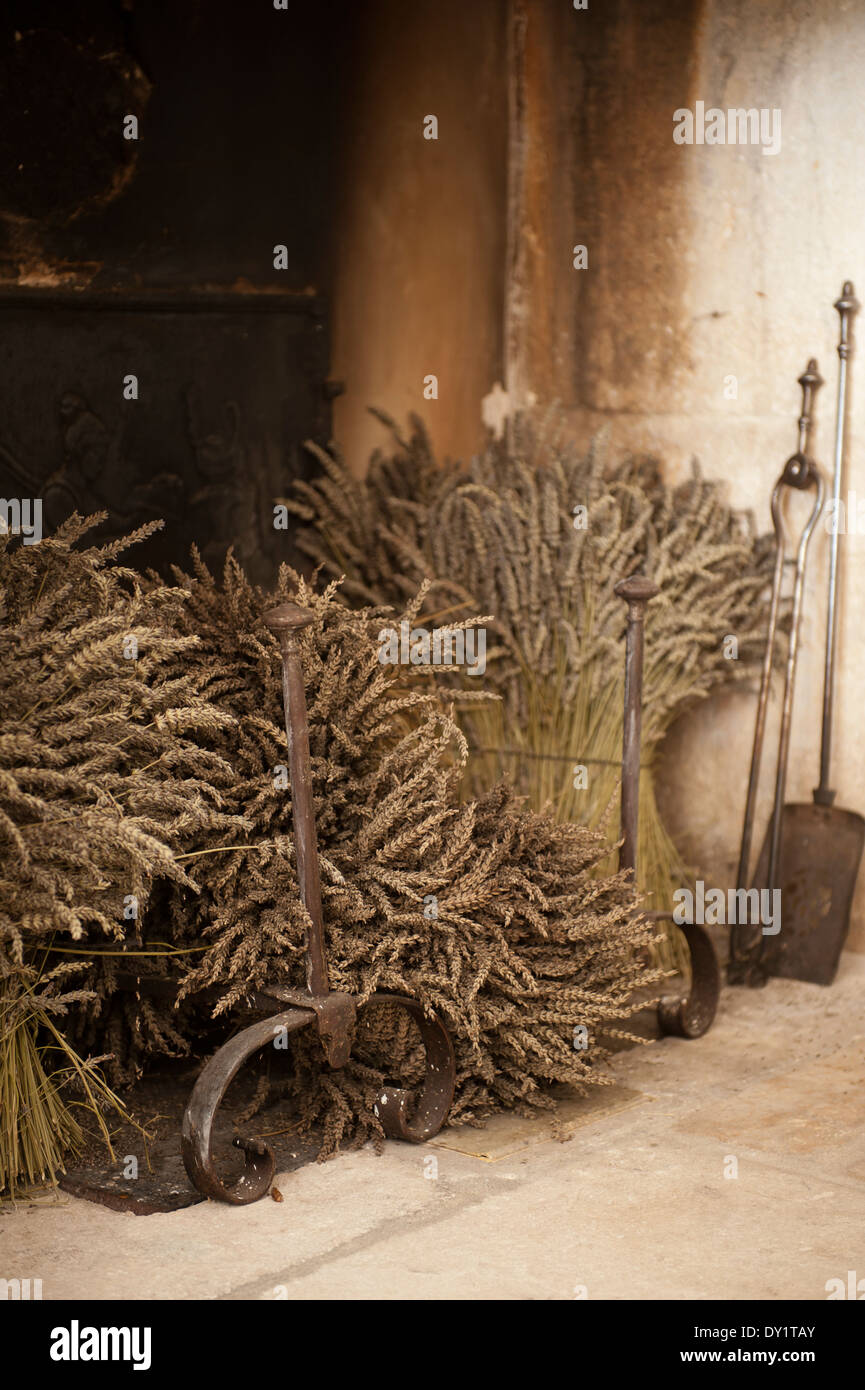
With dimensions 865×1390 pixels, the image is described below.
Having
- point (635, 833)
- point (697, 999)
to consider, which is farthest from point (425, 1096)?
point (697, 999)

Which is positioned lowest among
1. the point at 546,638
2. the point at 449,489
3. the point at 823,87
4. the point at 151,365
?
the point at 546,638

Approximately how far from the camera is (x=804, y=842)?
4277mm

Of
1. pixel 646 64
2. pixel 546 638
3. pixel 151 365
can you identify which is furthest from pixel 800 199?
pixel 151 365

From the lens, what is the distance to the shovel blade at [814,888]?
13.8 feet

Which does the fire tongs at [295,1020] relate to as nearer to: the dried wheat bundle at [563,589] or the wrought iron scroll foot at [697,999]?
the wrought iron scroll foot at [697,999]

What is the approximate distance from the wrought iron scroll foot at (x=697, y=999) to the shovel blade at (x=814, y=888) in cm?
49

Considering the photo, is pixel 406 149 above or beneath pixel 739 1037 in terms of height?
above

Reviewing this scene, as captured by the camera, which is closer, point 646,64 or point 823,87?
point 823,87

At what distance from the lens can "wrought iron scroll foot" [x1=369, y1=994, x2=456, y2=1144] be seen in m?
2.97

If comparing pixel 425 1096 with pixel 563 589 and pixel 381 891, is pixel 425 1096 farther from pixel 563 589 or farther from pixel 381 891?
pixel 563 589

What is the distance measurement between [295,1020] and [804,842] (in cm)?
195

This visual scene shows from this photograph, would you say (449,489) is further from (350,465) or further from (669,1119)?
(669,1119)

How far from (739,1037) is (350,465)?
1.83 m

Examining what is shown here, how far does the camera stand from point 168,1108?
315cm
